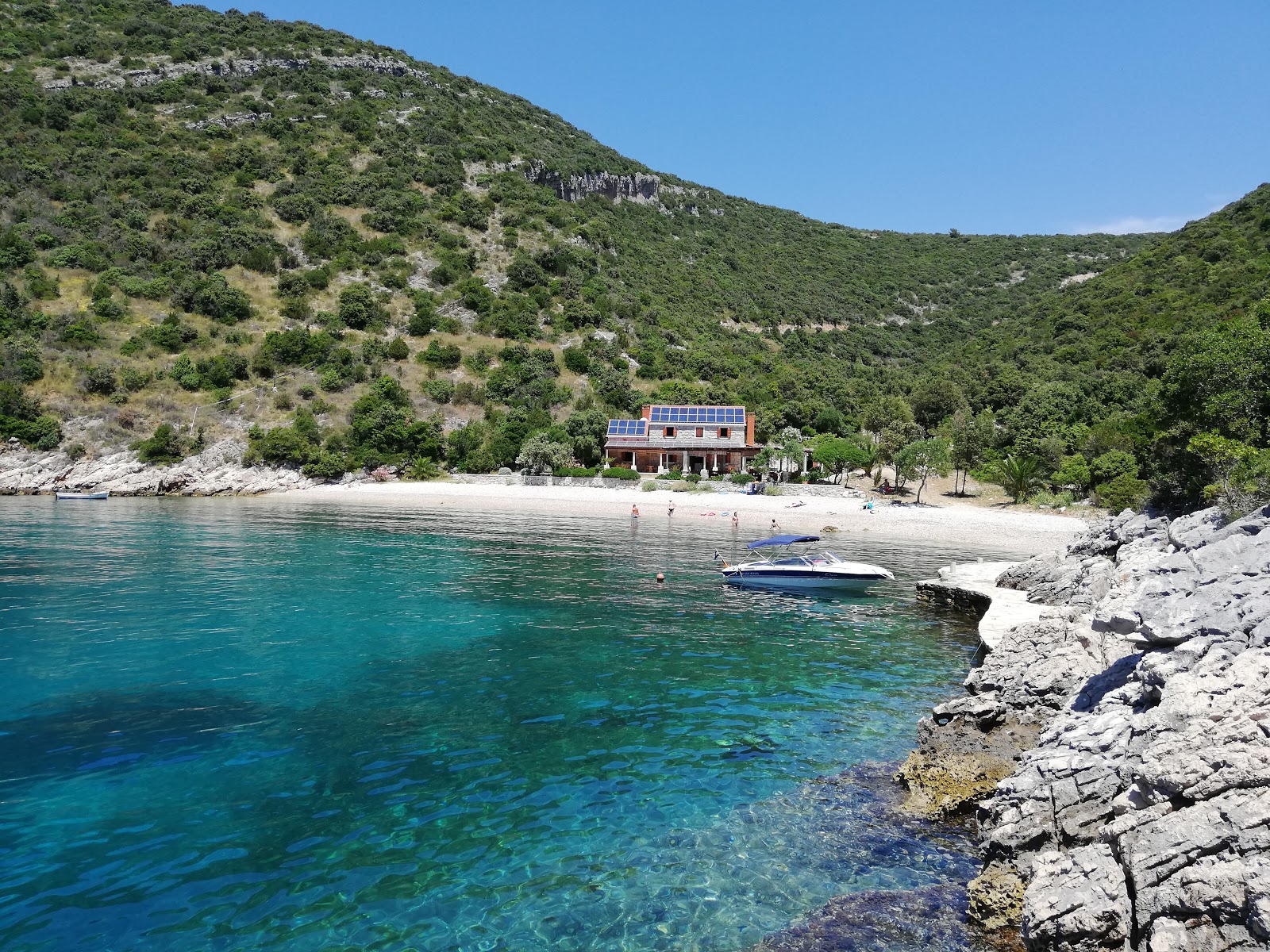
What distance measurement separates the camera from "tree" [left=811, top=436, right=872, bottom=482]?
69.7 m

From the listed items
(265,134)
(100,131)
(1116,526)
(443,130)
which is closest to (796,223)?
(443,130)

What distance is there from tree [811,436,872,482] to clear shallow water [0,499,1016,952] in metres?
47.0

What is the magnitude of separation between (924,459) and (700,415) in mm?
28476

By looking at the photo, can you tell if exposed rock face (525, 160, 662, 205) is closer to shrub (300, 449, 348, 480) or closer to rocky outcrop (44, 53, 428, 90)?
rocky outcrop (44, 53, 428, 90)

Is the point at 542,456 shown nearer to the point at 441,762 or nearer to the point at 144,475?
the point at 144,475

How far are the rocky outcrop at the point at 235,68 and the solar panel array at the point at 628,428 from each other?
10675 cm

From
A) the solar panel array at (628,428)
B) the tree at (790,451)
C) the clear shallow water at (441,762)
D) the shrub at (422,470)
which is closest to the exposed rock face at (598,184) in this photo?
the solar panel array at (628,428)

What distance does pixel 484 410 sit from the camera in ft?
271

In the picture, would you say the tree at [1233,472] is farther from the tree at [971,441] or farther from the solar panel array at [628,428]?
the solar panel array at [628,428]

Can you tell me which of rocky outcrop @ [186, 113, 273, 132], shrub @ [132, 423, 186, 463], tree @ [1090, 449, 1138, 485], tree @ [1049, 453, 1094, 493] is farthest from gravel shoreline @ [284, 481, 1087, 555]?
rocky outcrop @ [186, 113, 273, 132]

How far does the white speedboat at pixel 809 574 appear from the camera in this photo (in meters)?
26.2

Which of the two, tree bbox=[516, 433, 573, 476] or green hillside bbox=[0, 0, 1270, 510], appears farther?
green hillside bbox=[0, 0, 1270, 510]

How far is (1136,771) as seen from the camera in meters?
7.29

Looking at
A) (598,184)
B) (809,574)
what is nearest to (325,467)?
(809,574)
